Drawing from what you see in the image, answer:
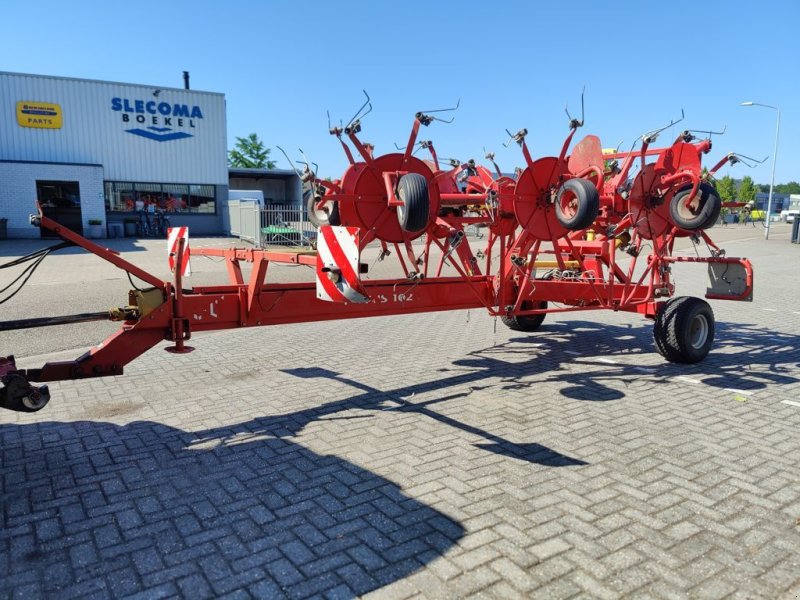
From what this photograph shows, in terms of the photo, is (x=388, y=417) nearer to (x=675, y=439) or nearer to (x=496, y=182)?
(x=675, y=439)

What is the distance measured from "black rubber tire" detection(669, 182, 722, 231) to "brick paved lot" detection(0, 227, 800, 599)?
169cm

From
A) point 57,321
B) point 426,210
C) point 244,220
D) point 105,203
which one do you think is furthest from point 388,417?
point 105,203

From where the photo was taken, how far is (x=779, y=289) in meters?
14.4

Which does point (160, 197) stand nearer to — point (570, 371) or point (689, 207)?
point (570, 371)

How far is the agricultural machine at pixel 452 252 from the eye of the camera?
14.2 feet

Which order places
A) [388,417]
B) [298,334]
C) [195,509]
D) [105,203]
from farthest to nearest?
[105,203]
[298,334]
[388,417]
[195,509]

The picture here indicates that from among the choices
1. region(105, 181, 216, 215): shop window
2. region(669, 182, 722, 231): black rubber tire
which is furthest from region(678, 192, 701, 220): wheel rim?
region(105, 181, 216, 215): shop window

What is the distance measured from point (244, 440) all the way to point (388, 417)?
122 centimetres

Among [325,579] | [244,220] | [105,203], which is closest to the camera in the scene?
[325,579]

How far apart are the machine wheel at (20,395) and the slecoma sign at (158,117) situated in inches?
1048

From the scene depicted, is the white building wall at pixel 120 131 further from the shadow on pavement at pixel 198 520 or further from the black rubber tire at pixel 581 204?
the black rubber tire at pixel 581 204

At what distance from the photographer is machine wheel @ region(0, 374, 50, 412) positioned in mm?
3652

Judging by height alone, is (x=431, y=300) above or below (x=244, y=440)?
above

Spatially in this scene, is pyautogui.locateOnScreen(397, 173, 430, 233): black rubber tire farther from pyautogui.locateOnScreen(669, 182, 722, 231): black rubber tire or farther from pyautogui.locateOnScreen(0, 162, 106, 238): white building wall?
pyautogui.locateOnScreen(0, 162, 106, 238): white building wall
